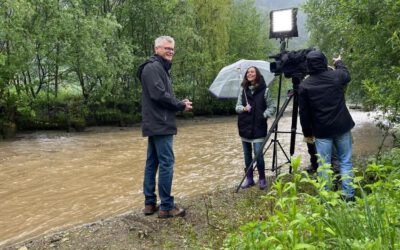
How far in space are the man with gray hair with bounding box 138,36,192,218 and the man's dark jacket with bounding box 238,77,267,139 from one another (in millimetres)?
1424

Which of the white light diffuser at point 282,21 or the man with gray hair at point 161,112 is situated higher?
the white light diffuser at point 282,21

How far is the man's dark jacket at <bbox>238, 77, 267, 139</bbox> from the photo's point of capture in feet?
18.7

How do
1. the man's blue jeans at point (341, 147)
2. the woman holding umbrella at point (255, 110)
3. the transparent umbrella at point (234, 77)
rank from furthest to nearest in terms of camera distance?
1. the transparent umbrella at point (234, 77)
2. the woman holding umbrella at point (255, 110)
3. the man's blue jeans at point (341, 147)

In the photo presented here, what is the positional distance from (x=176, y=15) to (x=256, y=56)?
10181 mm

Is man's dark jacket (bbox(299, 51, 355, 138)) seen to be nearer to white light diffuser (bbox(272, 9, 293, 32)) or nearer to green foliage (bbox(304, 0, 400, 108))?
green foliage (bbox(304, 0, 400, 108))

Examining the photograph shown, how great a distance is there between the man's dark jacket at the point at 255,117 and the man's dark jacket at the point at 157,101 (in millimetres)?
1469

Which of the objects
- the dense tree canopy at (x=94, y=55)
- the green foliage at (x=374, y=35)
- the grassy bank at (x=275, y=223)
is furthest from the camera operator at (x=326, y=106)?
the dense tree canopy at (x=94, y=55)

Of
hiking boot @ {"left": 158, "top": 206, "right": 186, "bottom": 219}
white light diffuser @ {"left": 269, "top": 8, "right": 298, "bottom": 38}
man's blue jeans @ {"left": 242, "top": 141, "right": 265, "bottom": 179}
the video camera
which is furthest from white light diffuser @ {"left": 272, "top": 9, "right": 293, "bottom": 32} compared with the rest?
hiking boot @ {"left": 158, "top": 206, "right": 186, "bottom": 219}

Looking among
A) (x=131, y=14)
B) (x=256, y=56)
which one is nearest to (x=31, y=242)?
(x=131, y=14)

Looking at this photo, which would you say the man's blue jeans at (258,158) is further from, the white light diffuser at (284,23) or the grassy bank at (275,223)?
the white light diffuser at (284,23)

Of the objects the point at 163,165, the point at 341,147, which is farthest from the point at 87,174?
the point at 341,147

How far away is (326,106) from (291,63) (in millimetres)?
1054

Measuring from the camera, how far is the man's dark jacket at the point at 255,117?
5.69 metres

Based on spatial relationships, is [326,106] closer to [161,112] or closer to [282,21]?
[282,21]
